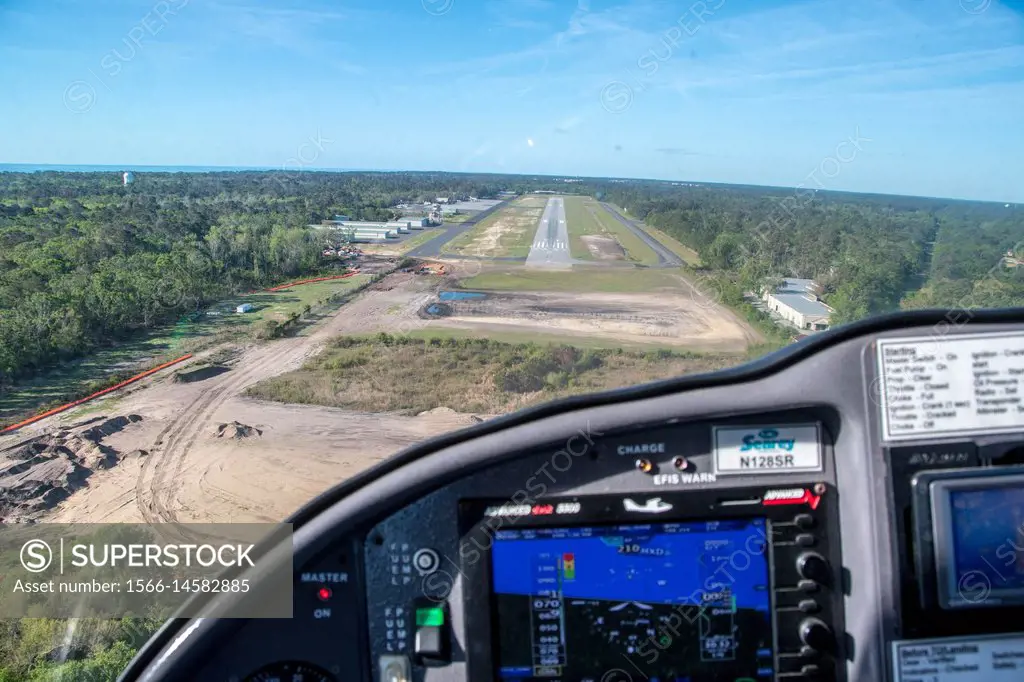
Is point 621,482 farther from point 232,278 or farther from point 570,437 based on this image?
point 232,278

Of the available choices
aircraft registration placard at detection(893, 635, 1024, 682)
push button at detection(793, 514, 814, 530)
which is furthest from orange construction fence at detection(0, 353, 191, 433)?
aircraft registration placard at detection(893, 635, 1024, 682)

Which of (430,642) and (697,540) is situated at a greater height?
(697,540)

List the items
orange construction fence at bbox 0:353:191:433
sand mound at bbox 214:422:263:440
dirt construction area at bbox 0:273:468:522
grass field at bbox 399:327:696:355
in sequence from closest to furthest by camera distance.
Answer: dirt construction area at bbox 0:273:468:522
orange construction fence at bbox 0:353:191:433
sand mound at bbox 214:422:263:440
grass field at bbox 399:327:696:355

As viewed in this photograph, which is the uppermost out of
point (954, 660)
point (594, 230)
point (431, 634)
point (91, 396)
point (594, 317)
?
point (594, 230)

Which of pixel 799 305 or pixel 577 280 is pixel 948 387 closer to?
pixel 799 305

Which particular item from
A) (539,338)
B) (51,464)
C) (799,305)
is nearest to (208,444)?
(51,464)

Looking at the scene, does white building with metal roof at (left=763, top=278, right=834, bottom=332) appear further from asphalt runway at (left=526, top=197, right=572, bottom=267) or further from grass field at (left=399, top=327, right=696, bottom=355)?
asphalt runway at (left=526, top=197, right=572, bottom=267)

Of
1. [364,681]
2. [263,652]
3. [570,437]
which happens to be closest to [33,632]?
[263,652]
